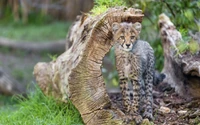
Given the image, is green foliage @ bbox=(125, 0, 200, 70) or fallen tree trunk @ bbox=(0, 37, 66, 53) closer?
green foliage @ bbox=(125, 0, 200, 70)

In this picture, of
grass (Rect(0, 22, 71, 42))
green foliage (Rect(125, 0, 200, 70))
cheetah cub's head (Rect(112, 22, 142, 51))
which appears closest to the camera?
cheetah cub's head (Rect(112, 22, 142, 51))

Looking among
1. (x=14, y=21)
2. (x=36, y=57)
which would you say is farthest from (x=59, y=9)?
(x=36, y=57)

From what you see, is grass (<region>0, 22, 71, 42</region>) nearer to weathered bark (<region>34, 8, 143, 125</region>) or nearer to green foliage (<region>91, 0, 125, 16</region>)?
green foliage (<region>91, 0, 125, 16</region>)

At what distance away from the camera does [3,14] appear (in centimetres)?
1018

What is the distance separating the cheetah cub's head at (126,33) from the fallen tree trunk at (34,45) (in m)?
5.53

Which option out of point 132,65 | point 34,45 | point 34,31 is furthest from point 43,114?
point 34,31

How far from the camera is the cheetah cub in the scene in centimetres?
324

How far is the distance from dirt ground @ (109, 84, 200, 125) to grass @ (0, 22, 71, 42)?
17.0ft

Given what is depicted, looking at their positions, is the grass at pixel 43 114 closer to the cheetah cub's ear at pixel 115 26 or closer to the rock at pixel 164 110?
the rock at pixel 164 110

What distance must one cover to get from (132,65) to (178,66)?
29.9 inches

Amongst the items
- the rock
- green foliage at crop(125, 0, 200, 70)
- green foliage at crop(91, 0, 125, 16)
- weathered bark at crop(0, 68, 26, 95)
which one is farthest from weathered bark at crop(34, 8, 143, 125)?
weathered bark at crop(0, 68, 26, 95)

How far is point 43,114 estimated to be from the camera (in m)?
4.01

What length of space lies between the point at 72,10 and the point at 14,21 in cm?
144

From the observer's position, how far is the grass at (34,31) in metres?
9.11
